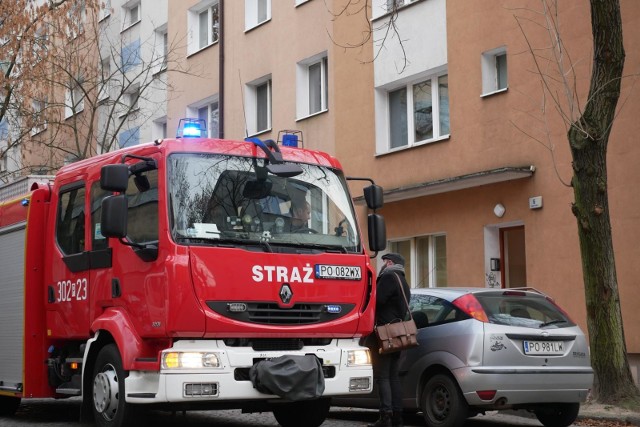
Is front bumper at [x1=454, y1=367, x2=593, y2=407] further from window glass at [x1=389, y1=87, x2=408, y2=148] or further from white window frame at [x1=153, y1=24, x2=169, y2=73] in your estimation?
white window frame at [x1=153, y1=24, x2=169, y2=73]

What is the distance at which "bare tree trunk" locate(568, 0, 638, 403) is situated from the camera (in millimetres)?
12688

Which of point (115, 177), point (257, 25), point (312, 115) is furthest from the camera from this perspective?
point (257, 25)

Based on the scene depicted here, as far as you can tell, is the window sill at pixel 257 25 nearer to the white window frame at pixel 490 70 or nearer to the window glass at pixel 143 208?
the white window frame at pixel 490 70

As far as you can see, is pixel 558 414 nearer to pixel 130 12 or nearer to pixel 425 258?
pixel 425 258

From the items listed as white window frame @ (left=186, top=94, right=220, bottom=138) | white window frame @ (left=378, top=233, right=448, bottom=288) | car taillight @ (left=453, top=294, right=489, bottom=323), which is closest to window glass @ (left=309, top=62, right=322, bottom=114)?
white window frame @ (left=186, top=94, right=220, bottom=138)

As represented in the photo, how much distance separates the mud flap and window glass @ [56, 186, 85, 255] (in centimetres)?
240

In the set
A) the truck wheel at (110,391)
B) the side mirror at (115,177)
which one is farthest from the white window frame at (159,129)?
the side mirror at (115,177)

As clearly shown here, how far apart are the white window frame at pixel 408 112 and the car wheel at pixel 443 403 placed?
8494mm

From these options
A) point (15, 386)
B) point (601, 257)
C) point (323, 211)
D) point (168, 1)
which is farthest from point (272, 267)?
point (168, 1)

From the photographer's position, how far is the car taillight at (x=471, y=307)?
10.8 metres

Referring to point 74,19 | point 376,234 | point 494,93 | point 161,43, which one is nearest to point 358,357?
point 376,234

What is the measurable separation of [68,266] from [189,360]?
228cm

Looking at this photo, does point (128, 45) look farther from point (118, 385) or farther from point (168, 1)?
point (118, 385)

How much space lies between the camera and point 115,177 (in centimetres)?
902
